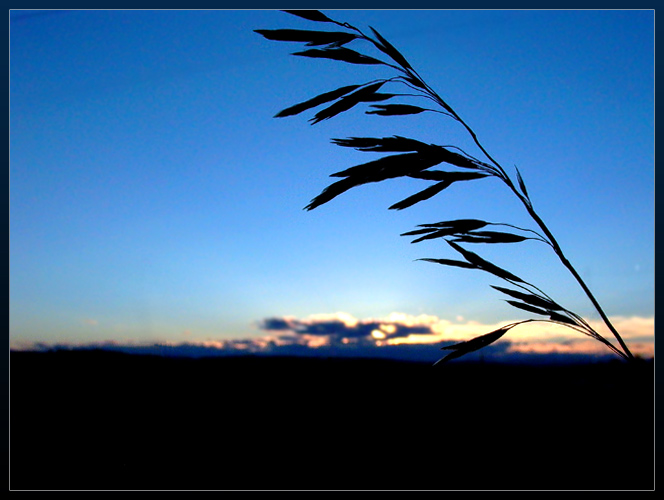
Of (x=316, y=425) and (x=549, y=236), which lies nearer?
(x=549, y=236)

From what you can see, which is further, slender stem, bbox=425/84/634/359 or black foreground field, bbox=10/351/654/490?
black foreground field, bbox=10/351/654/490

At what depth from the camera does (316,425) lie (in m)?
2.01

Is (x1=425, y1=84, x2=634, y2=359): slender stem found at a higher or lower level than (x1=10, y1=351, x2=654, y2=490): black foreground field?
higher

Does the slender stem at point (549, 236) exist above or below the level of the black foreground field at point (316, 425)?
above

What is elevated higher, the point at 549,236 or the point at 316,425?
the point at 549,236

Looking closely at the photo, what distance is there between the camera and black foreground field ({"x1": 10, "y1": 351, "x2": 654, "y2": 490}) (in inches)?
61.3

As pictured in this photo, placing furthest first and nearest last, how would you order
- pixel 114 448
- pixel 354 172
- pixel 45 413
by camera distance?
pixel 45 413 → pixel 114 448 → pixel 354 172

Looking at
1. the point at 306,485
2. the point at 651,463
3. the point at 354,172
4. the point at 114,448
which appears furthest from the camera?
the point at 114,448

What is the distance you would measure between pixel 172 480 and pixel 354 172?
1.11 metres

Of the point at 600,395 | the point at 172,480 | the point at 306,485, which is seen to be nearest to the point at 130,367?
the point at 172,480

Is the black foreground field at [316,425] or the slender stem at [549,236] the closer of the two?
the slender stem at [549,236]

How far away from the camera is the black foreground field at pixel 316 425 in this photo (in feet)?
5.11

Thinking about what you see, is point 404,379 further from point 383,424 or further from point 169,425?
point 169,425

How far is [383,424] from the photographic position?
1962mm
